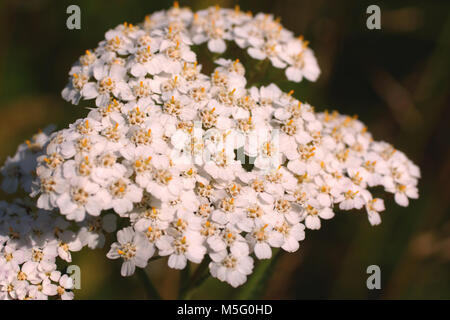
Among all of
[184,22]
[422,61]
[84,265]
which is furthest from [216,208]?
[422,61]

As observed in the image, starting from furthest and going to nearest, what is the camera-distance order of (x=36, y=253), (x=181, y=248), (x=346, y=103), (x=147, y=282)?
(x=346, y=103) → (x=147, y=282) → (x=36, y=253) → (x=181, y=248)

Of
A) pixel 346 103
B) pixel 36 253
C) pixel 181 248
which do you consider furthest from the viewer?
pixel 346 103

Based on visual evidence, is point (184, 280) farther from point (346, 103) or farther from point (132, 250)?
point (346, 103)

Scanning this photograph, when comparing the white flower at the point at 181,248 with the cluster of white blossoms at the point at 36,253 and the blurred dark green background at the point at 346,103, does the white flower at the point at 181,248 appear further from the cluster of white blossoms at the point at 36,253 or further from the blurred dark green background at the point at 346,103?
the blurred dark green background at the point at 346,103

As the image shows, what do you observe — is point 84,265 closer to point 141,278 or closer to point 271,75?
point 141,278

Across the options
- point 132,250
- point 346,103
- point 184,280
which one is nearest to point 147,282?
point 184,280

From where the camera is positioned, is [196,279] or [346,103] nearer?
[196,279]

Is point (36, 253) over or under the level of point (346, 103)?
under

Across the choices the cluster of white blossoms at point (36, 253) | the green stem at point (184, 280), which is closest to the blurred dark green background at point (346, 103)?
the green stem at point (184, 280)

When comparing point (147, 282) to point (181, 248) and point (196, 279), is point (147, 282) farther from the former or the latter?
point (181, 248)
